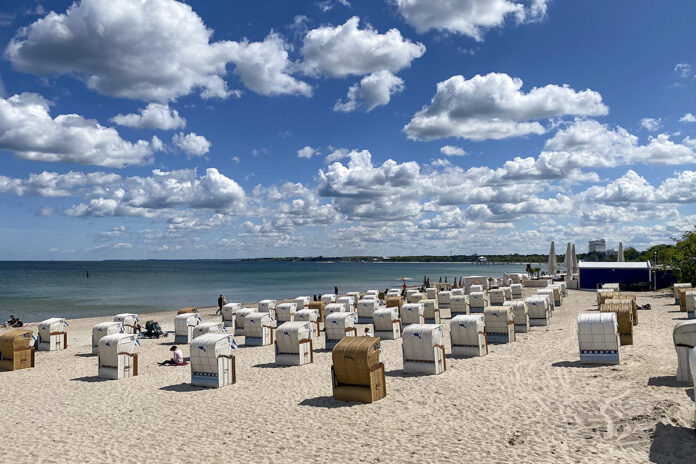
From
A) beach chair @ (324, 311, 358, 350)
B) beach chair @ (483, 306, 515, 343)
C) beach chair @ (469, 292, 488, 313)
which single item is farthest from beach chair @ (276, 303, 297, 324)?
beach chair @ (483, 306, 515, 343)

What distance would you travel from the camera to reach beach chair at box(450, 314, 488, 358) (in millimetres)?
17438

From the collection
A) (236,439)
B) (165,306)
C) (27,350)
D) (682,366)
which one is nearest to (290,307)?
(27,350)

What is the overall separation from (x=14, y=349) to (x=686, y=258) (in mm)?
42545

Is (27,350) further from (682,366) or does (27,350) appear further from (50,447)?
(682,366)

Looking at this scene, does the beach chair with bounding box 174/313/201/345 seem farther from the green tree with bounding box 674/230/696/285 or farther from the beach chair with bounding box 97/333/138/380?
the green tree with bounding box 674/230/696/285

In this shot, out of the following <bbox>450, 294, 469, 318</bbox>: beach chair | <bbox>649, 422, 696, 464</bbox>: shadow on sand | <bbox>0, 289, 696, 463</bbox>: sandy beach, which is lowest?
<bbox>0, 289, 696, 463</bbox>: sandy beach

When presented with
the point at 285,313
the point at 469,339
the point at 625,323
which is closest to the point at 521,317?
the point at 625,323

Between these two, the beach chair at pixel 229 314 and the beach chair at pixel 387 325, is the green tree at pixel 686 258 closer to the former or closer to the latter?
the beach chair at pixel 387 325

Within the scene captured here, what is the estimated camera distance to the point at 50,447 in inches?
398

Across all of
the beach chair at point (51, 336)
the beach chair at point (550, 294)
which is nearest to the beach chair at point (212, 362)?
the beach chair at point (51, 336)

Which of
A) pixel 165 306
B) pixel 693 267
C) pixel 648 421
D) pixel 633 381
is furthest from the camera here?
pixel 165 306

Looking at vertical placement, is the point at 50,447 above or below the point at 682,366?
below

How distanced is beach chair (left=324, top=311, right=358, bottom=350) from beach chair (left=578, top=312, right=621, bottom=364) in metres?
8.59

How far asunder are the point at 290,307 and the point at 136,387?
42.6ft
